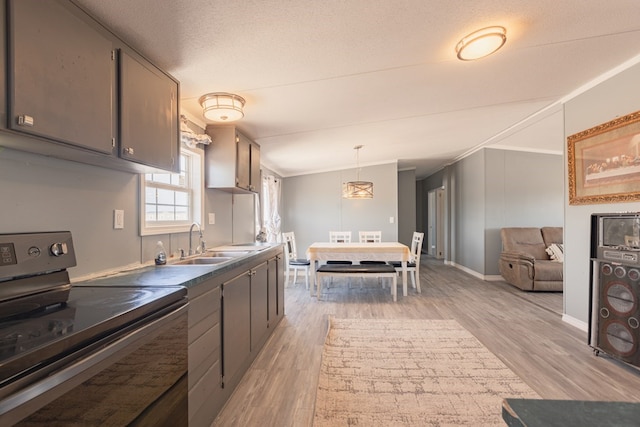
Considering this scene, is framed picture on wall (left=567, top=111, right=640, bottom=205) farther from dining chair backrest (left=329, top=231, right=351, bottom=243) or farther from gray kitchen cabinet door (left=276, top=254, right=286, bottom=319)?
dining chair backrest (left=329, top=231, right=351, bottom=243)

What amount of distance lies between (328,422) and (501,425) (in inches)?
37.9

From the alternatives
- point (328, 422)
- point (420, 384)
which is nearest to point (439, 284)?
point (420, 384)

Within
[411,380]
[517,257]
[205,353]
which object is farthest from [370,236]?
[205,353]

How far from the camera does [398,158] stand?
6.52 metres

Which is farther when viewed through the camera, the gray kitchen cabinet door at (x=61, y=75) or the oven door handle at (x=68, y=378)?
the gray kitchen cabinet door at (x=61, y=75)

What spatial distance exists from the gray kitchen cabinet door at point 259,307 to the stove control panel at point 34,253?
1.25 meters

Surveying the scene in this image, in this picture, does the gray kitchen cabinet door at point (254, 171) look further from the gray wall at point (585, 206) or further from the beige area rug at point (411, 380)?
the gray wall at point (585, 206)

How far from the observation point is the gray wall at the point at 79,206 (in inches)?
49.6

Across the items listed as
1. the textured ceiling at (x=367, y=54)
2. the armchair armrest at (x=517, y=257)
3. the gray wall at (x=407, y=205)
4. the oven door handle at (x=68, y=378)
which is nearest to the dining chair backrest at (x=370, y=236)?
the armchair armrest at (x=517, y=257)

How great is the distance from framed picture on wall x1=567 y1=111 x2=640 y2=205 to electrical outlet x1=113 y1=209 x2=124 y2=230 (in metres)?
3.86

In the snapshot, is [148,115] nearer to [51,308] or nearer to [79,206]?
[79,206]

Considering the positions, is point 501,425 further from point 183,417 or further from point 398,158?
point 398,158

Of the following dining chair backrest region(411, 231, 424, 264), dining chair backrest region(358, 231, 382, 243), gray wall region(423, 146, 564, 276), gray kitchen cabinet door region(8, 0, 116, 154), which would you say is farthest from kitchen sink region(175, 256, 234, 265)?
gray wall region(423, 146, 564, 276)

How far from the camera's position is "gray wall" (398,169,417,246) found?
26.3ft
